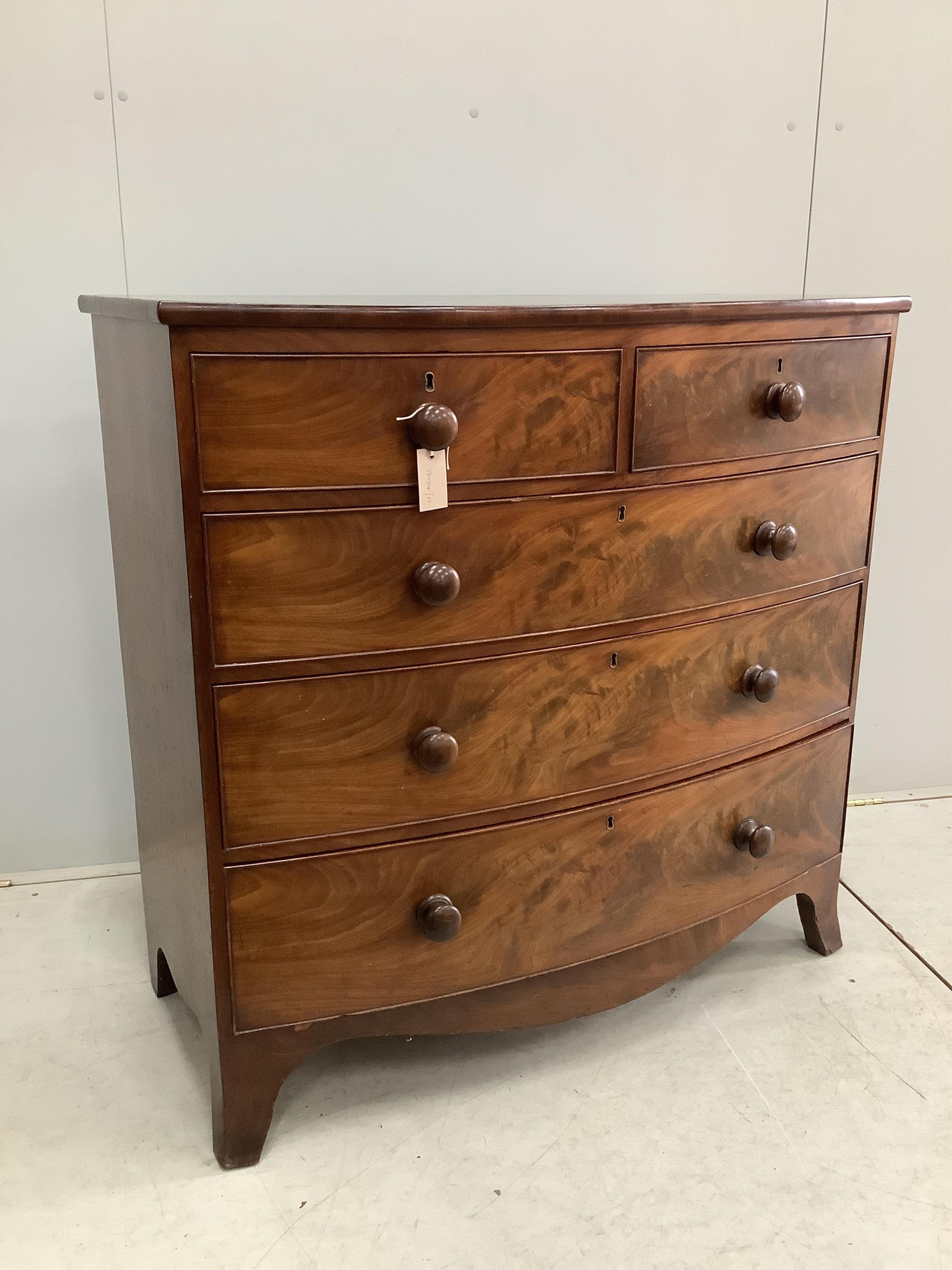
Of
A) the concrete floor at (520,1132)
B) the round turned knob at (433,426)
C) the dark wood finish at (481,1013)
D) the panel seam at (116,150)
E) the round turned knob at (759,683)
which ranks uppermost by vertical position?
the panel seam at (116,150)

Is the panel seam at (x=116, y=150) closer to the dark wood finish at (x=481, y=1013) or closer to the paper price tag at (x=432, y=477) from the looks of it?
the paper price tag at (x=432, y=477)

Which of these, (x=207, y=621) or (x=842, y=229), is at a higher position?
(x=842, y=229)

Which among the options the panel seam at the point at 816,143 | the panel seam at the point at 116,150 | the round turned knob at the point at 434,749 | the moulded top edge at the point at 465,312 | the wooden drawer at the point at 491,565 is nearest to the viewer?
the moulded top edge at the point at 465,312

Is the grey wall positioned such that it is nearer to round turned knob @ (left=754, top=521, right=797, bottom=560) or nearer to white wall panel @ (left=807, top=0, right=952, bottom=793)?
white wall panel @ (left=807, top=0, right=952, bottom=793)

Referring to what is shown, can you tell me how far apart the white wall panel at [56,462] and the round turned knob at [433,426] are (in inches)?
35.9

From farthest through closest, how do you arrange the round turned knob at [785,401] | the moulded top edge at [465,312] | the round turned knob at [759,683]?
1. the round turned knob at [759,683]
2. the round turned knob at [785,401]
3. the moulded top edge at [465,312]

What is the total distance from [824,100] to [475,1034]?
6.25 feet

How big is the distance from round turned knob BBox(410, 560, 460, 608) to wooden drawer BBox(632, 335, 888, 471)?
1.02 ft

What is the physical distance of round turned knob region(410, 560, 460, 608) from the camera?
1.36 metres

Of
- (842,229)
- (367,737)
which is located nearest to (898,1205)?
(367,737)

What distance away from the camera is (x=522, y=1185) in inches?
59.1

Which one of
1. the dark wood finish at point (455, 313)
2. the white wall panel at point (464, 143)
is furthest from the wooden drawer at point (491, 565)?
the white wall panel at point (464, 143)

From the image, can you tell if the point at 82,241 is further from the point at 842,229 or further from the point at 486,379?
the point at 842,229

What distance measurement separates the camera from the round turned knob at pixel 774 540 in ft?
5.35
